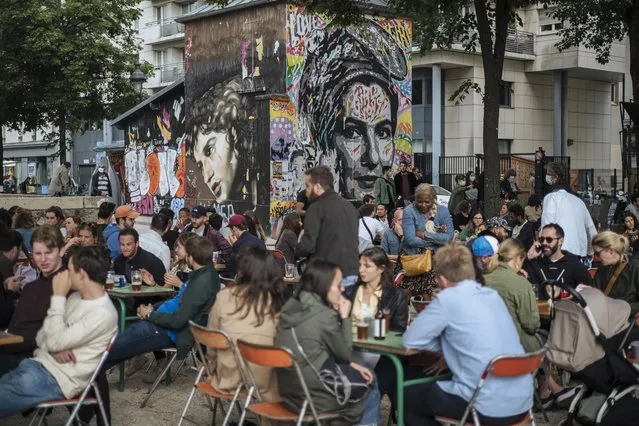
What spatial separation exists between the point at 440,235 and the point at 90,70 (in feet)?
94.6

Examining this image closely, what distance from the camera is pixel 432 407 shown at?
5.96 m

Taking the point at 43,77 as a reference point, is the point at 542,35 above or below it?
above

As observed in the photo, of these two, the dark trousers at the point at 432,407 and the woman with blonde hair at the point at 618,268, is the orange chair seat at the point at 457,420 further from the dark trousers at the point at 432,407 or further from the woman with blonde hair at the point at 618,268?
the woman with blonde hair at the point at 618,268

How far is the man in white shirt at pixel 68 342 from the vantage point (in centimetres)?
616

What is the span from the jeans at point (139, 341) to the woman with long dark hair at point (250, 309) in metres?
1.66

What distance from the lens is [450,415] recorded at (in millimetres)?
5887

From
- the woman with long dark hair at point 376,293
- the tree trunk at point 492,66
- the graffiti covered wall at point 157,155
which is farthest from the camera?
the graffiti covered wall at point 157,155

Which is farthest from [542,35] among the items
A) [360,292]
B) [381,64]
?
[360,292]

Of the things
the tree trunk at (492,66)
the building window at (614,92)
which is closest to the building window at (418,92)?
the building window at (614,92)

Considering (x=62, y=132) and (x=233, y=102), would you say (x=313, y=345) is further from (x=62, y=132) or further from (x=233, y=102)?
(x=62, y=132)

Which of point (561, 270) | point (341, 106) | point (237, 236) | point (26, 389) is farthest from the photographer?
point (341, 106)

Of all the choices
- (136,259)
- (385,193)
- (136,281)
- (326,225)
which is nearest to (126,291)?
(136,281)

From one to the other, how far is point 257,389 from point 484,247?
255 cm

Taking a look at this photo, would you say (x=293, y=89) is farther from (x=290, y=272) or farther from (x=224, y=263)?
(x=290, y=272)
